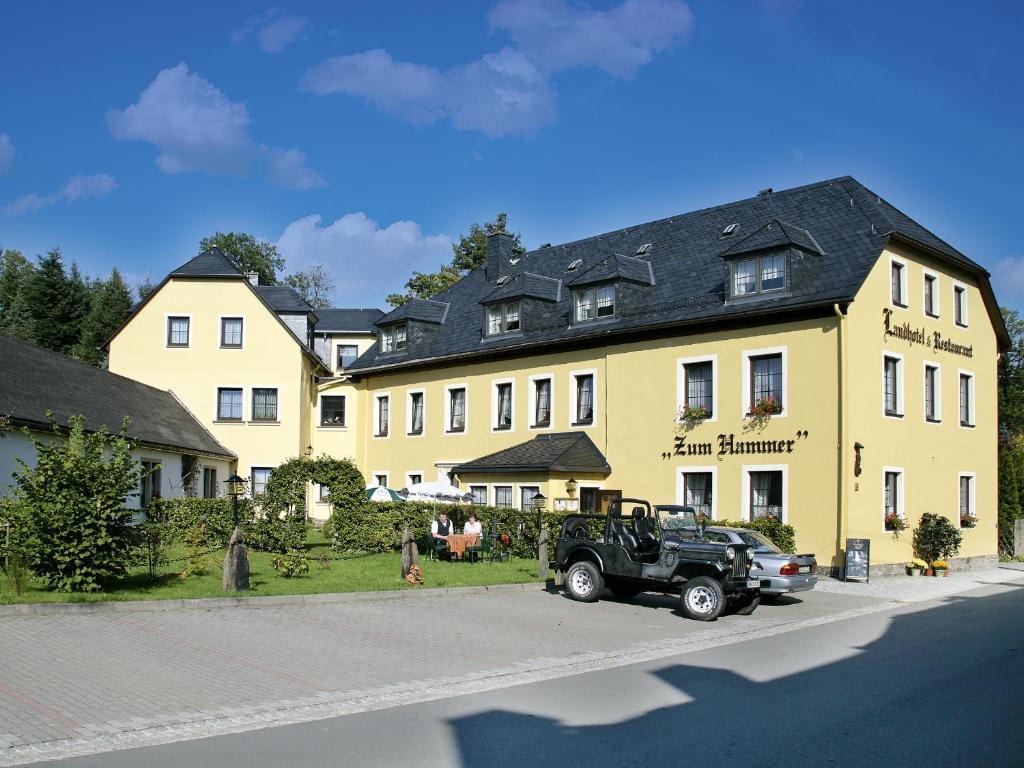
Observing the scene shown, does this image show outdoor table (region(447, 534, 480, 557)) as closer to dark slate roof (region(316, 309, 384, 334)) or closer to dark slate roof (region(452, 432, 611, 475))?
dark slate roof (region(452, 432, 611, 475))

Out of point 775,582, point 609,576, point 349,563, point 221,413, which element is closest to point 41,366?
point 221,413

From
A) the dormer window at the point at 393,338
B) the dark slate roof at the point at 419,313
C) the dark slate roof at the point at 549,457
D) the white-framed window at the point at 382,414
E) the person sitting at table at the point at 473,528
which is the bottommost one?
the person sitting at table at the point at 473,528

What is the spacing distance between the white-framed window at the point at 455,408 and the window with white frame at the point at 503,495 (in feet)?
15.8

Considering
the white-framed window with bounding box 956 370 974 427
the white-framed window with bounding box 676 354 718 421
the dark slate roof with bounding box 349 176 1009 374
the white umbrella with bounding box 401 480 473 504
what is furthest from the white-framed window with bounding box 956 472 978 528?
the white umbrella with bounding box 401 480 473 504

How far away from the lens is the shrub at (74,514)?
1441 cm

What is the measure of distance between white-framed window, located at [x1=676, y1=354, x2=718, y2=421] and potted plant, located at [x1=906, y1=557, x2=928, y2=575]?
20.9ft

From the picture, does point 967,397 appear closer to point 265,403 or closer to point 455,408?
point 455,408

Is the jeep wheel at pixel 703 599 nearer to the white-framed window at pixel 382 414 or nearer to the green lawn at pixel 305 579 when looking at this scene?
the green lawn at pixel 305 579

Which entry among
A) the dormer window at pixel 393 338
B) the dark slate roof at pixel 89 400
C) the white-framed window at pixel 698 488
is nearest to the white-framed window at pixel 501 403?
→ the dormer window at pixel 393 338

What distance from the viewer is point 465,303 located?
38.3 meters

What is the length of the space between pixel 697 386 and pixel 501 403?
27.5ft

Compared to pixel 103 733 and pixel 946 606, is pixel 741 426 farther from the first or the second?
pixel 103 733

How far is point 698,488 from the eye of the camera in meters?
26.9

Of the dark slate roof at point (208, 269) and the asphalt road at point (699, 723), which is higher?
the dark slate roof at point (208, 269)
